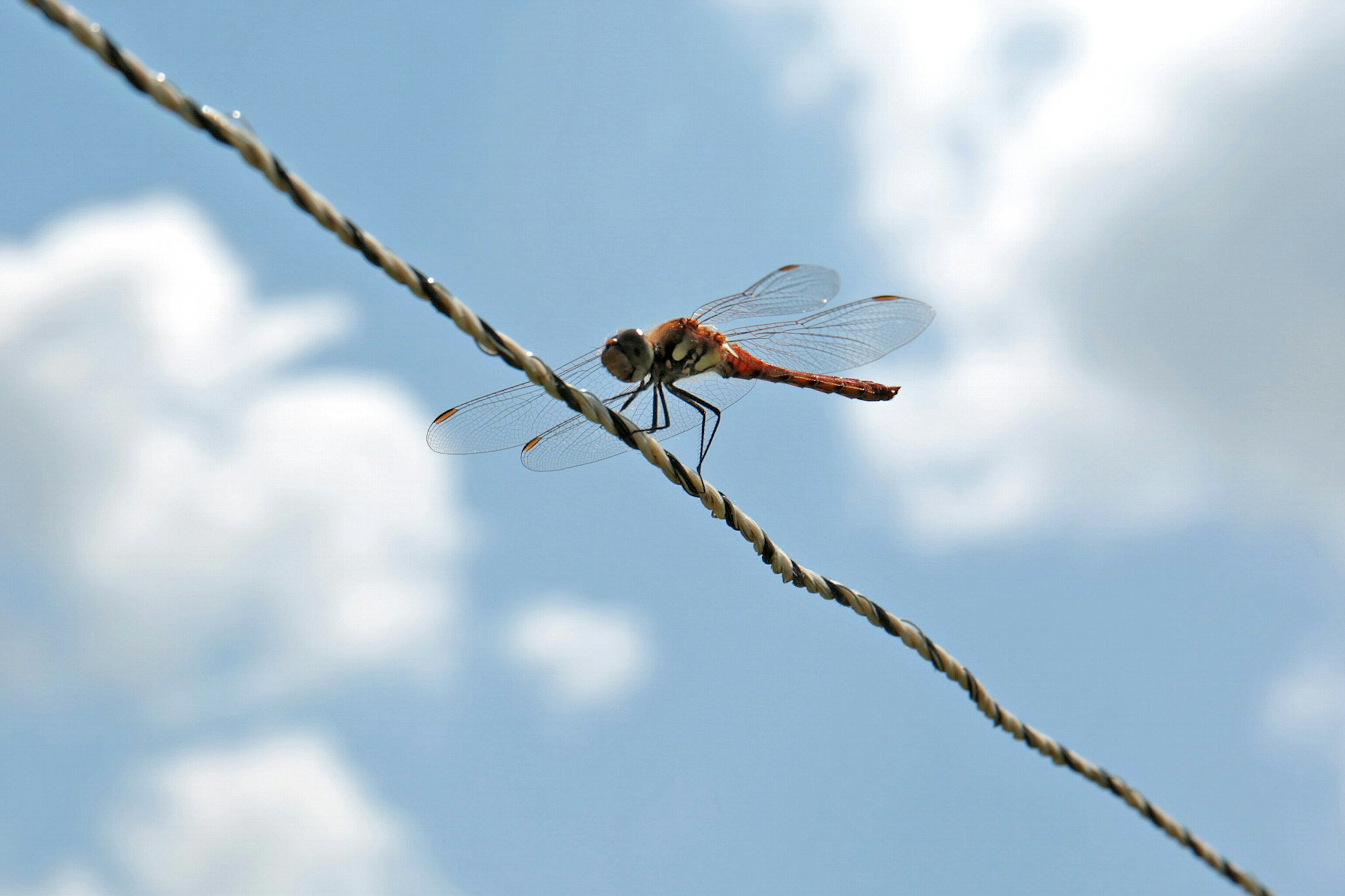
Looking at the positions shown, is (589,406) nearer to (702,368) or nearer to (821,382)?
(702,368)

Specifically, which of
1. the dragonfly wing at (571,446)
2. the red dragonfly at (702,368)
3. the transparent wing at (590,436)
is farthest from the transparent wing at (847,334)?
the dragonfly wing at (571,446)

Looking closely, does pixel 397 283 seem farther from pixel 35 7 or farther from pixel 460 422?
pixel 460 422

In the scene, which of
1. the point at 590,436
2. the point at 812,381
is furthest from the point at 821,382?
the point at 590,436

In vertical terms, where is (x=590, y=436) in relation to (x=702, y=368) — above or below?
below

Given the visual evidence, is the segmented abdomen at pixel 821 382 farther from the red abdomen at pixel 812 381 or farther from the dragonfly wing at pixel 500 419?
the dragonfly wing at pixel 500 419

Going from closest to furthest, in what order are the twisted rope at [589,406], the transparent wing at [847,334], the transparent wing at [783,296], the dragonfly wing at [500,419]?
the twisted rope at [589,406] < the dragonfly wing at [500,419] < the transparent wing at [783,296] < the transparent wing at [847,334]

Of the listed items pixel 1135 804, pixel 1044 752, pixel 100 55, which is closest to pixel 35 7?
pixel 100 55
